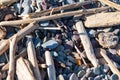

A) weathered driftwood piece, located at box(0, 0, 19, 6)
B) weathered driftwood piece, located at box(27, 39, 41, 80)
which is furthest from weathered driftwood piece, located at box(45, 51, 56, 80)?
weathered driftwood piece, located at box(0, 0, 19, 6)

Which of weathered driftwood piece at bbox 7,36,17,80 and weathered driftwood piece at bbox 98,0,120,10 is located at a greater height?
weathered driftwood piece at bbox 98,0,120,10

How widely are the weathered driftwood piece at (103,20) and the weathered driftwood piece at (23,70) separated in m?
1.05

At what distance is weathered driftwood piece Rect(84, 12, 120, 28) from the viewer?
17.3 ft

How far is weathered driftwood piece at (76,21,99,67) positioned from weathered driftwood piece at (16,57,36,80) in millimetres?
814

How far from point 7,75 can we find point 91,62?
1.12 metres

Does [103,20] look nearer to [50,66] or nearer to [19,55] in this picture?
[50,66]

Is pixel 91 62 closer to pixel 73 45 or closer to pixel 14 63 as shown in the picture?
pixel 73 45

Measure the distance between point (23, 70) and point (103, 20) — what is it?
134 cm

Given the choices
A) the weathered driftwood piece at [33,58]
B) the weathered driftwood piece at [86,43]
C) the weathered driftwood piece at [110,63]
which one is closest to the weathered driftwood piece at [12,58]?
the weathered driftwood piece at [33,58]

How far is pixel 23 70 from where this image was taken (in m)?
4.89

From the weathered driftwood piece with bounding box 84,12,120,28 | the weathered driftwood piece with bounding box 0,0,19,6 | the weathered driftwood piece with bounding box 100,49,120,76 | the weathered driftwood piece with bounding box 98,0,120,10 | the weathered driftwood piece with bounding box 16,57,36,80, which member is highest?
the weathered driftwood piece with bounding box 0,0,19,6

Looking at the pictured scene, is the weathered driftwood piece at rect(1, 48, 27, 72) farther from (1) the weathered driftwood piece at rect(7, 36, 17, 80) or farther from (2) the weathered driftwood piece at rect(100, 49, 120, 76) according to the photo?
(2) the weathered driftwood piece at rect(100, 49, 120, 76)

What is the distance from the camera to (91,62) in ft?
16.6

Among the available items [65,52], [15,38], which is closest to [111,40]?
[65,52]
